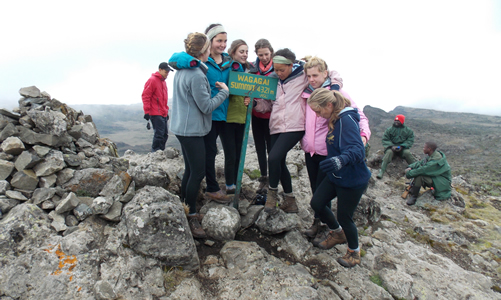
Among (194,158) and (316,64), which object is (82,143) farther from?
(316,64)

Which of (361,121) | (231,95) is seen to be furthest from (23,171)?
(361,121)

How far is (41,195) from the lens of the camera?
404cm

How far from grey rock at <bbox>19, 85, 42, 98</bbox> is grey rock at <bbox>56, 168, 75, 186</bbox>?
2144 mm

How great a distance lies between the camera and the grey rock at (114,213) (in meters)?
4.14

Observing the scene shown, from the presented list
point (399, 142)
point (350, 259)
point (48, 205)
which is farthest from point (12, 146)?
point (399, 142)

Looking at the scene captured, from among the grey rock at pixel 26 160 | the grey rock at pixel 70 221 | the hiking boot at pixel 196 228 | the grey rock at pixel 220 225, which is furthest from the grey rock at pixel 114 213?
the grey rock at pixel 26 160

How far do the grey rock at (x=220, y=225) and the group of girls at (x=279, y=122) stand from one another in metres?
0.18

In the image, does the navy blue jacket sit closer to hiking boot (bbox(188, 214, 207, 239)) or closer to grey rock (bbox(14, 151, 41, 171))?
hiking boot (bbox(188, 214, 207, 239))

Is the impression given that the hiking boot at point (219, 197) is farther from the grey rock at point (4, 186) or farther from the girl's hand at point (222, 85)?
the grey rock at point (4, 186)

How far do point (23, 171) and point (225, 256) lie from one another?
3.73 m

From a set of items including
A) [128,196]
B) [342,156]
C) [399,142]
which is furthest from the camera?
[399,142]

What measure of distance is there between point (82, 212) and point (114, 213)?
18.3 inches

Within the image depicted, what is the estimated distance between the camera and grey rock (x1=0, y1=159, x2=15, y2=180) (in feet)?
13.4

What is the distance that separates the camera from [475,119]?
47438 millimetres
